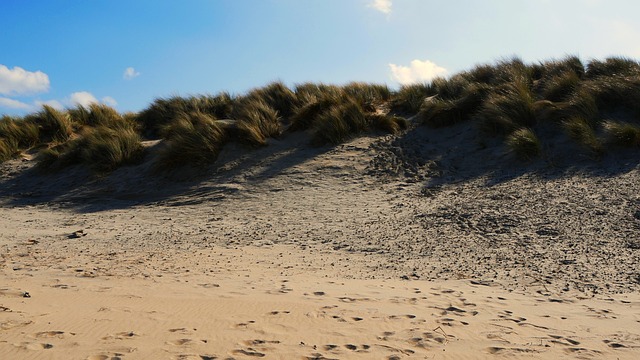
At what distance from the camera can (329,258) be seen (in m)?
7.07

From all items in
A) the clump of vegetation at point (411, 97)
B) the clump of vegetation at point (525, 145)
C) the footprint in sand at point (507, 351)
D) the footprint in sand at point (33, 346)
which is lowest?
the footprint in sand at point (507, 351)

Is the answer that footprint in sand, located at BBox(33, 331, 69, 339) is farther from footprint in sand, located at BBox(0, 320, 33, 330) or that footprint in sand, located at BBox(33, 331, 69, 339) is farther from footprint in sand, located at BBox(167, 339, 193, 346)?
footprint in sand, located at BBox(167, 339, 193, 346)

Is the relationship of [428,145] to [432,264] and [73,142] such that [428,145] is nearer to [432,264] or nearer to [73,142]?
[432,264]

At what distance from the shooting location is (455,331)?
4.23 metres

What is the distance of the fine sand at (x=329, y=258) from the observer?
4.01 meters

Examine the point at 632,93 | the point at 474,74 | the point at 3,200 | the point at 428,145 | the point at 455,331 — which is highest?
the point at 474,74

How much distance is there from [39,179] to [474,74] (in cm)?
1154

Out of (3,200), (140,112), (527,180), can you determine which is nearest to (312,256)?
(527,180)

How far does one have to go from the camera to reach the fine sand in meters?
4.01

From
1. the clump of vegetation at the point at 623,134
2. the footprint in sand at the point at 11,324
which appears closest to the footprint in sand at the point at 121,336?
the footprint in sand at the point at 11,324

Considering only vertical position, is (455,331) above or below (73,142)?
below

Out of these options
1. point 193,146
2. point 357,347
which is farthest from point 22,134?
point 357,347

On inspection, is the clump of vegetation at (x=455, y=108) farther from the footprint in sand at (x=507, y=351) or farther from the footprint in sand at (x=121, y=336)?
the footprint in sand at (x=121, y=336)

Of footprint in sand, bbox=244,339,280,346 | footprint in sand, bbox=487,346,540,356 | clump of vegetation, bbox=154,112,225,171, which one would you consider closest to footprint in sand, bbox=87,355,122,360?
footprint in sand, bbox=244,339,280,346
